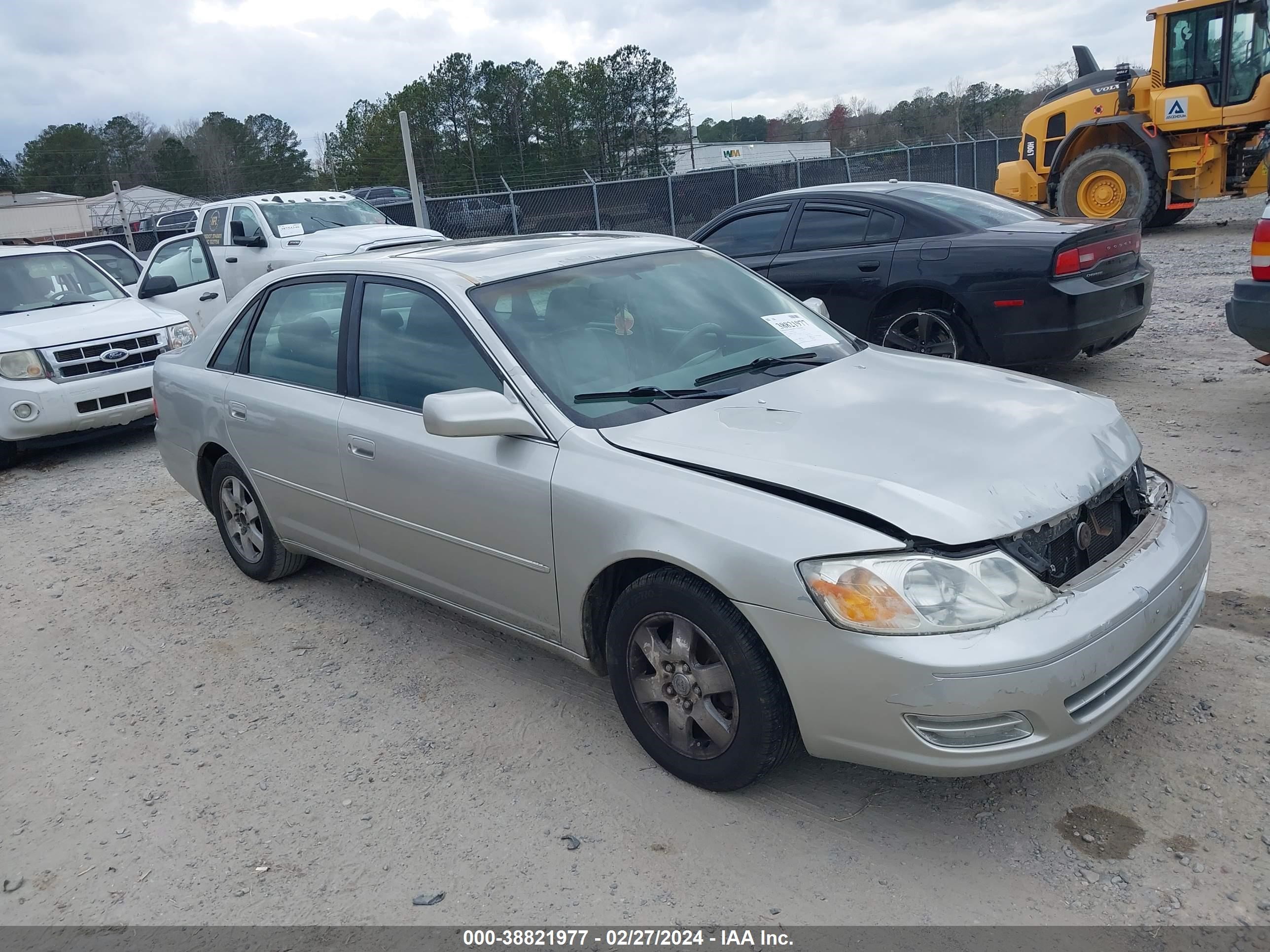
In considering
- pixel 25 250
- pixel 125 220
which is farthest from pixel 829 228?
pixel 125 220

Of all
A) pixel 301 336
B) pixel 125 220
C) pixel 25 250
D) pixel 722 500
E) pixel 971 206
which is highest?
pixel 125 220

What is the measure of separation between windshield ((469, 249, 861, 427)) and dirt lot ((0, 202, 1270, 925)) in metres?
1.19

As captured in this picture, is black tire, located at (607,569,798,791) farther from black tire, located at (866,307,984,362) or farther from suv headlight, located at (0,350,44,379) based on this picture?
suv headlight, located at (0,350,44,379)

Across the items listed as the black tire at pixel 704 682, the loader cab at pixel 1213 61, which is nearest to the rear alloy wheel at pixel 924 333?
the black tire at pixel 704 682

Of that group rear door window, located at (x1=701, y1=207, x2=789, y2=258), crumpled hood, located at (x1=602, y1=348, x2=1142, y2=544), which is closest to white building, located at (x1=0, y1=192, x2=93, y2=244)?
rear door window, located at (x1=701, y1=207, x2=789, y2=258)

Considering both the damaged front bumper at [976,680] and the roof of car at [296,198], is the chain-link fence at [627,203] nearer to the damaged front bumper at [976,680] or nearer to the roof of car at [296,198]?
the roof of car at [296,198]

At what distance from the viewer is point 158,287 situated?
30.6ft

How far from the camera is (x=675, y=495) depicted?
117 inches

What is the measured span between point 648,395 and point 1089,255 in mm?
4495

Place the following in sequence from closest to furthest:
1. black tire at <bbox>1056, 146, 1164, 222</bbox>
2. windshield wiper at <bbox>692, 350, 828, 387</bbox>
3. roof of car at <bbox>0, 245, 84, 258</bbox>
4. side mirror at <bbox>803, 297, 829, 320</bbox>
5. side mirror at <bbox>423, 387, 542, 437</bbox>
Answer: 1. side mirror at <bbox>423, 387, 542, 437</bbox>
2. windshield wiper at <bbox>692, 350, 828, 387</bbox>
3. side mirror at <bbox>803, 297, 829, 320</bbox>
4. roof of car at <bbox>0, 245, 84, 258</bbox>
5. black tire at <bbox>1056, 146, 1164, 222</bbox>

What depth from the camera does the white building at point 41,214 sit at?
174 ft

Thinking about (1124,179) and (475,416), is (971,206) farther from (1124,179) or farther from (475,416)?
(1124,179)

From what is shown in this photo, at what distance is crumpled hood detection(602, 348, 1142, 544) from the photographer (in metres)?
2.73

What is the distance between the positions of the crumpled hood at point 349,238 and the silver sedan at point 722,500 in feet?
25.9
